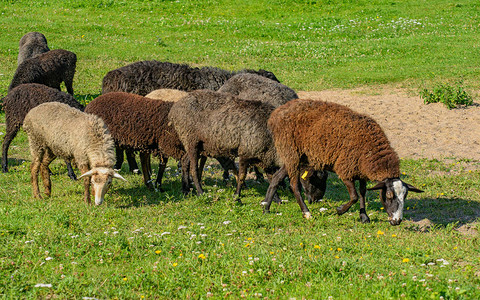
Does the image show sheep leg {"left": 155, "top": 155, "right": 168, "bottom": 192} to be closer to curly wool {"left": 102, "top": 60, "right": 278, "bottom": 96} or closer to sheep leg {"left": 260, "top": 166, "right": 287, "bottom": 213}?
sheep leg {"left": 260, "top": 166, "right": 287, "bottom": 213}

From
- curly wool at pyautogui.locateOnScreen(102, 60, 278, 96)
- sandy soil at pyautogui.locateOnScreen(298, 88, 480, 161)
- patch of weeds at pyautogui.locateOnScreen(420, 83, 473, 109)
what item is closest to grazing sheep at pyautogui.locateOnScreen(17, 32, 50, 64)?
curly wool at pyautogui.locateOnScreen(102, 60, 278, 96)

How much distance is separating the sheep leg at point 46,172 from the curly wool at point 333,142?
151 inches

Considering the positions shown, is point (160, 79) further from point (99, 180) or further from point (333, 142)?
point (333, 142)

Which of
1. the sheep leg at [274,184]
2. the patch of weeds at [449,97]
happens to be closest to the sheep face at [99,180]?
the sheep leg at [274,184]

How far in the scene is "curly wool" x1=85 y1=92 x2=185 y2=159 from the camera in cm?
1007

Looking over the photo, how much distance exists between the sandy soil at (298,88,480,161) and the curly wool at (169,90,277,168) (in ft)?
13.8

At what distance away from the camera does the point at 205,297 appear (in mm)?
5289

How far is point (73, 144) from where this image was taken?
29.2 ft

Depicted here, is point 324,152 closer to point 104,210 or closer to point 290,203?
point 290,203

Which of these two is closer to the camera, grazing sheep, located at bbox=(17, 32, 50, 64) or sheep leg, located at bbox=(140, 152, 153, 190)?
sheep leg, located at bbox=(140, 152, 153, 190)

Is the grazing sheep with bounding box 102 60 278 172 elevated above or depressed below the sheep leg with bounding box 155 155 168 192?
above

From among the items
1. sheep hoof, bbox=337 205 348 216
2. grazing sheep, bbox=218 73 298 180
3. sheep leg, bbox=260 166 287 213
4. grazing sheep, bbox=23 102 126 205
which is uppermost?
grazing sheep, bbox=218 73 298 180

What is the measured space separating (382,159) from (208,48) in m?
17.7

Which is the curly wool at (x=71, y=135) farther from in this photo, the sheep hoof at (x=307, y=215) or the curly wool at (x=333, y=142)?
the sheep hoof at (x=307, y=215)
